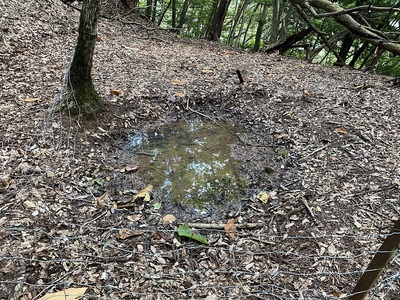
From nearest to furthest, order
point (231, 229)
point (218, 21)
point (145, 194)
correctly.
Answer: point (231, 229) < point (145, 194) < point (218, 21)

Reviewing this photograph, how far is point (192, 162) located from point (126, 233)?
59.2 inches

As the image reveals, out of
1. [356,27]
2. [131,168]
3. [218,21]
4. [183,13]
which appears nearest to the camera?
[131,168]

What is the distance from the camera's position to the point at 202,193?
357 cm

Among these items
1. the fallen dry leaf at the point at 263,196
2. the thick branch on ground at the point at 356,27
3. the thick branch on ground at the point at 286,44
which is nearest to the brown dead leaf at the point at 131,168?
the fallen dry leaf at the point at 263,196

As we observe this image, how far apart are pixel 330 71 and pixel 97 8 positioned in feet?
18.5

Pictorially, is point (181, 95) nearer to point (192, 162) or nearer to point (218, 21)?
point (192, 162)

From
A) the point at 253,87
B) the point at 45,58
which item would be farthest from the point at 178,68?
the point at 45,58

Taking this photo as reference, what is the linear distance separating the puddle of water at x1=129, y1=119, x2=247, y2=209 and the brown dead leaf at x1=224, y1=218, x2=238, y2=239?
0.36 meters

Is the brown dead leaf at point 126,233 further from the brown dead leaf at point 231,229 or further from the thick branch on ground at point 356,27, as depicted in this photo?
the thick branch on ground at point 356,27

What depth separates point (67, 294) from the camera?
2.24m

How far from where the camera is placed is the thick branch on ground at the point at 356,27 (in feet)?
21.3

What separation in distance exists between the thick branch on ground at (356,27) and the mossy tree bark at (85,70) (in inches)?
209

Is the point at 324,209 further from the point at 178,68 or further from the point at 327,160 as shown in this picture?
the point at 178,68

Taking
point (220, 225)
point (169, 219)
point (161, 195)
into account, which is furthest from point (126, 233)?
point (220, 225)
